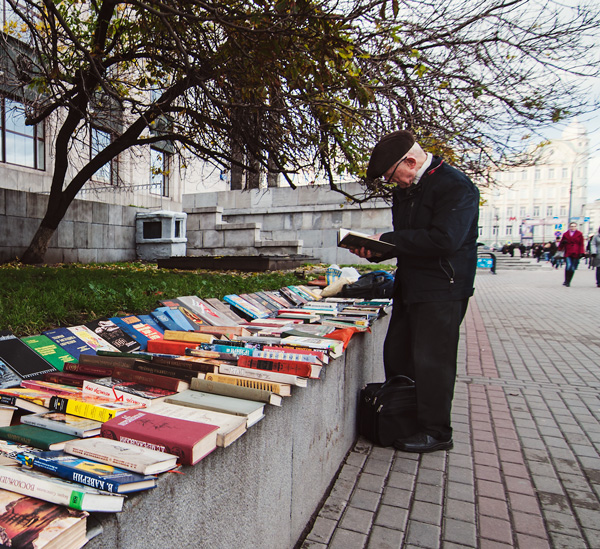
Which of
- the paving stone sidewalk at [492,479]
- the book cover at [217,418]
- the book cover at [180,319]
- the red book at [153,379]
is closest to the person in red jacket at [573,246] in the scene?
the paving stone sidewalk at [492,479]

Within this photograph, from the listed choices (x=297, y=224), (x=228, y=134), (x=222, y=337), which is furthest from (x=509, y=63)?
(x=297, y=224)

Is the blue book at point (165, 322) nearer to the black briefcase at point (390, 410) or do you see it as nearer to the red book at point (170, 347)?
the red book at point (170, 347)

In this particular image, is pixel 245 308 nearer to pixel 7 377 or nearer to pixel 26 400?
pixel 7 377

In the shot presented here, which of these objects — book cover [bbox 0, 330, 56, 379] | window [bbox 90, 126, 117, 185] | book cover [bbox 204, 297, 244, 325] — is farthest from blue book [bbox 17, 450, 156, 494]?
window [bbox 90, 126, 117, 185]

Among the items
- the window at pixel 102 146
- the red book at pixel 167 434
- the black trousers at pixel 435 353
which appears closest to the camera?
the red book at pixel 167 434

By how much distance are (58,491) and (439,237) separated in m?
2.31

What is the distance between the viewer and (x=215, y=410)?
1610 mm

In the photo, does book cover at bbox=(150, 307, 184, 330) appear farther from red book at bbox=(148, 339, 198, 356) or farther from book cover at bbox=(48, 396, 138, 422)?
book cover at bbox=(48, 396, 138, 422)

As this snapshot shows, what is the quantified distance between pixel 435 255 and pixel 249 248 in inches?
453

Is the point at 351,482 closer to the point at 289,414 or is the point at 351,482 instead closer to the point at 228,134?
the point at 289,414

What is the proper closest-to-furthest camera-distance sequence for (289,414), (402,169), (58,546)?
(58,546), (289,414), (402,169)

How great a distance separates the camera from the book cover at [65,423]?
1.36 metres

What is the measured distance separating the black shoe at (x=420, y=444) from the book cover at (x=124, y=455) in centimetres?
222

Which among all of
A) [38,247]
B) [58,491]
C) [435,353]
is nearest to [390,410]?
[435,353]
